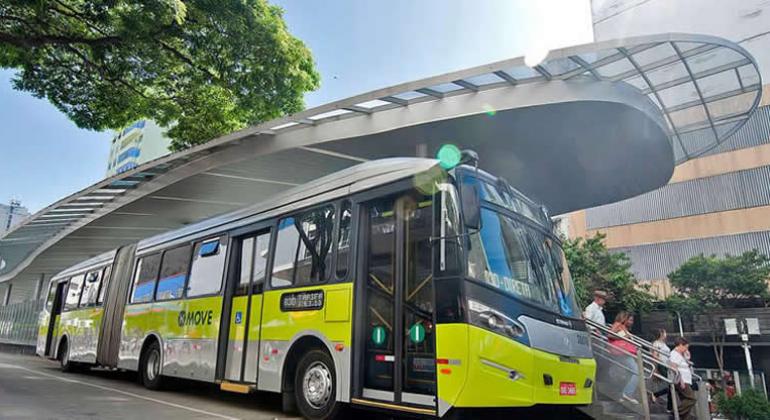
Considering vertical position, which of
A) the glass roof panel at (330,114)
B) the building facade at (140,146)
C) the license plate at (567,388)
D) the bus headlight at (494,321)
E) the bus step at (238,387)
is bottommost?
the bus step at (238,387)

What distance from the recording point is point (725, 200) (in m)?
29.3

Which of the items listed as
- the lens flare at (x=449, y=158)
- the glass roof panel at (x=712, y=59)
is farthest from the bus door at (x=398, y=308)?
the glass roof panel at (x=712, y=59)

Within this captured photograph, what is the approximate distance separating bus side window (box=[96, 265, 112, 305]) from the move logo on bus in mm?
4287

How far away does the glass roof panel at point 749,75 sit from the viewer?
395 inches

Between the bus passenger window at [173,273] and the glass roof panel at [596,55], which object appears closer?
the glass roof panel at [596,55]

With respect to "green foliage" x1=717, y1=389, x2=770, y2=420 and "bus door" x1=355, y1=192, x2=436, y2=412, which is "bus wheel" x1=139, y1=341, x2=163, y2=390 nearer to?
"bus door" x1=355, y1=192, x2=436, y2=412

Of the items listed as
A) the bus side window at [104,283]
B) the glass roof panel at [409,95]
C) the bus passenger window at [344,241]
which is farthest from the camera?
the bus side window at [104,283]

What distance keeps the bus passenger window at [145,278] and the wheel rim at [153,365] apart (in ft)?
3.47

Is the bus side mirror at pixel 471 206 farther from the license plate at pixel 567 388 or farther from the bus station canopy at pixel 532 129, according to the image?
the bus station canopy at pixel 532 129

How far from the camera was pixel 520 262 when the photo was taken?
541cm

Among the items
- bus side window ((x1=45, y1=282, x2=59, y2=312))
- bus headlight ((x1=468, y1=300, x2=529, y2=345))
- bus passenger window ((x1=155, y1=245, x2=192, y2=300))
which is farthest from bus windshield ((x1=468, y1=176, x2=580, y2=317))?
bus side window ((x1=45, y1=282, x2=59, y2=312))

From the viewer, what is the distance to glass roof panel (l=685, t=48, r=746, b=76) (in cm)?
939

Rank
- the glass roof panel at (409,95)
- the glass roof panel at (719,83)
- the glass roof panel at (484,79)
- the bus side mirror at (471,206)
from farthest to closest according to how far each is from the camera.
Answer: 1. the glass roof panel at (719,83)
2. the glass roof panel at (409,95)
3. the glass roof panel at (484,79)
4. the bus side mirror at (471,206)

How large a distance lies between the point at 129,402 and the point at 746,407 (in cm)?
1255
